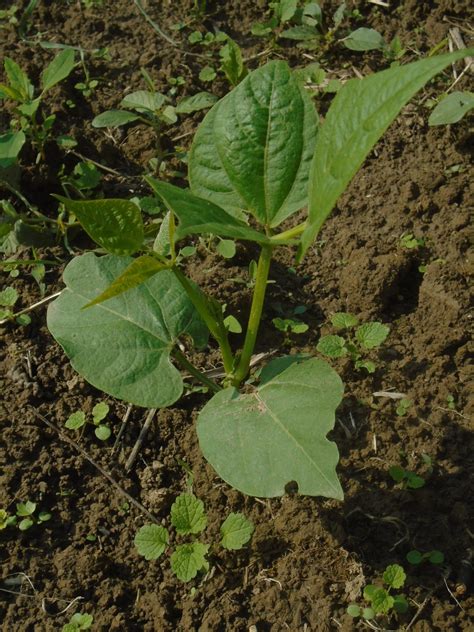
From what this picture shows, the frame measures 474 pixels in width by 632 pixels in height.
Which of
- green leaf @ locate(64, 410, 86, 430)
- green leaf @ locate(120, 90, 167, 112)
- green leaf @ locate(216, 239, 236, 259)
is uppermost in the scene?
green leaf @ locate(120, 90, 167, 112)

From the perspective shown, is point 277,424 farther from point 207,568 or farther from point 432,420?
point 432,420

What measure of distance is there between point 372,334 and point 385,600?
0.77 m

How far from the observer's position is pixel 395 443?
2.14 meters

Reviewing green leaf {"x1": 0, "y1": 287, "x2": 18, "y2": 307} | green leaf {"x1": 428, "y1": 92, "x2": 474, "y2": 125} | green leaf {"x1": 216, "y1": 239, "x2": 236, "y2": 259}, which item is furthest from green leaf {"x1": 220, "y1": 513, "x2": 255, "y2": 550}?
green leaf {"x1": 428, "y1": 92, "x2": 474, "y2": 125}

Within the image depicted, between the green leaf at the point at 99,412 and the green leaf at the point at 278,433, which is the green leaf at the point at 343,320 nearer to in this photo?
the green leaf at the point at 278,433

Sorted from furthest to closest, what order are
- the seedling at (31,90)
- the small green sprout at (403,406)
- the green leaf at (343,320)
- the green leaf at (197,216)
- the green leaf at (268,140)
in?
the seedling at (31,90), the green leaf at (343,320), the small green sprout at (403,406), the green leaf at (268,140), the green leaf at (197,216)

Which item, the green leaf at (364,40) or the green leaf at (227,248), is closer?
the green leaf at (227,248)

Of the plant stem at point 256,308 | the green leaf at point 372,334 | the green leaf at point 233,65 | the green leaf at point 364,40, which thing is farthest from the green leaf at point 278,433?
the green leaf at point 364,40

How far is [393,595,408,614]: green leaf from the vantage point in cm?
186

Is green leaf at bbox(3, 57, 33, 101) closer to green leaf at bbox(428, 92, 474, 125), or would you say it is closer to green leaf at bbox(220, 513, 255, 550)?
green leaf at bbox(428, 92, 474, 125)

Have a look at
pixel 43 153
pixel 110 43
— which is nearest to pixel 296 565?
pixel 43 153

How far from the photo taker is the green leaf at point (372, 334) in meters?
2.21

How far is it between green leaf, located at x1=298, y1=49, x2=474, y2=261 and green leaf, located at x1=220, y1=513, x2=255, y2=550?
853 mm

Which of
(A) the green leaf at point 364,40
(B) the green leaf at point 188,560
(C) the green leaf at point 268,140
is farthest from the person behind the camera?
(A) the green leaf at point 364,40
